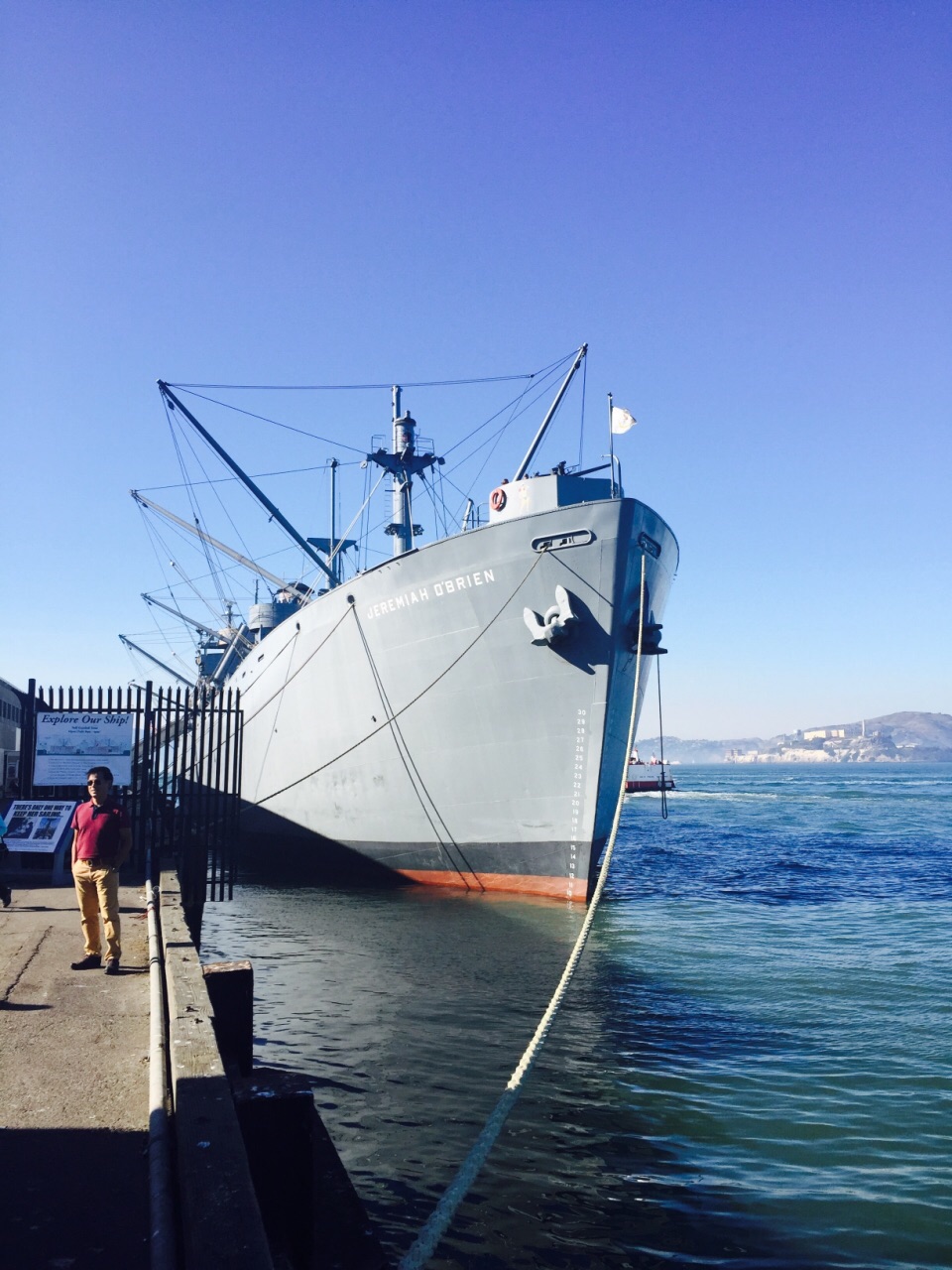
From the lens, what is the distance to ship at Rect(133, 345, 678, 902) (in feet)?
53.0

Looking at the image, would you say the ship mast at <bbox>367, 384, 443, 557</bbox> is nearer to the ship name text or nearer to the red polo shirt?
the ship name text

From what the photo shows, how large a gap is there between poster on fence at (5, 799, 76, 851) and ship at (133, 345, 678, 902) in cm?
734

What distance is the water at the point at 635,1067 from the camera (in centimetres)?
566

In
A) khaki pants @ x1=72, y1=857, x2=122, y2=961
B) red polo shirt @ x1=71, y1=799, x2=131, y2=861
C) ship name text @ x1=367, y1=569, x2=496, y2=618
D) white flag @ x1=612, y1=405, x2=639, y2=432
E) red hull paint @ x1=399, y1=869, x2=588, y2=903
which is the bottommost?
red hull paint @ x1=399, y1=869, x2=588, y2=903

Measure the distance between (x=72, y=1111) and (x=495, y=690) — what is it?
41.6 feet

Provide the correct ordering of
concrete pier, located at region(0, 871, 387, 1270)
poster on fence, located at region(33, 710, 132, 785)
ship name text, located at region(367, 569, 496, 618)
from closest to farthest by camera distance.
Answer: concrete pier, located at region(0, 871, 387, 1270) → poster on fence, located at region(33, 710, 132, 785) → ship name text, located at region(367, 569, 496, 618)

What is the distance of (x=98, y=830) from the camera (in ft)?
24.4

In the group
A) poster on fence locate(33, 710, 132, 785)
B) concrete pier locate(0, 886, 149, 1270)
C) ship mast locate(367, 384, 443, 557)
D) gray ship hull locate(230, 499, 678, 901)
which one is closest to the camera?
concrete pier locate(0, 886, 149, 1270)

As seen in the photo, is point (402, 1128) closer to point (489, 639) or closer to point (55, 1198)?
point (55, 1198)

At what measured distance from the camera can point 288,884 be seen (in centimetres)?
2022

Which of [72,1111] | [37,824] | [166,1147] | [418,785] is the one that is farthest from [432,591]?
[166,1147]

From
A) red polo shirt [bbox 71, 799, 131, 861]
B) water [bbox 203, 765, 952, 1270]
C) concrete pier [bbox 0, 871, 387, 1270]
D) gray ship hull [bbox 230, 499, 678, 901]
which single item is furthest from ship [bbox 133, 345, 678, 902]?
concrete pier [bbox 0, 871, 387, 1270]

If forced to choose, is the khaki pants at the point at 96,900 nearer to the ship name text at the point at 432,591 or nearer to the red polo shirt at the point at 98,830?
the red polo shirt at the point at 98,830

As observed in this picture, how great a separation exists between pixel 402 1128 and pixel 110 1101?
9.86 ft
